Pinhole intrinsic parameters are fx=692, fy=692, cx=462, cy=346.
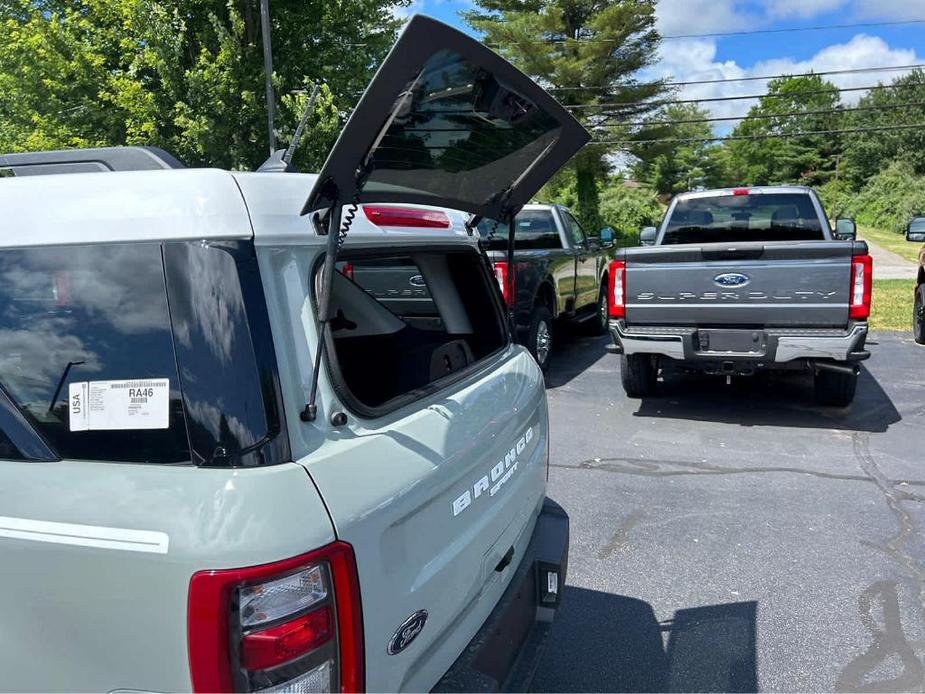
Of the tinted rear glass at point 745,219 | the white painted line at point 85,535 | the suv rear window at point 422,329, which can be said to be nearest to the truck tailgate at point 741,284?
the tinted rear glass at point 745,219

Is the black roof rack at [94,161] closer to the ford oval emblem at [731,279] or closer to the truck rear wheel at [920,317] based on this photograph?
the ford oval emblem at [731,279]

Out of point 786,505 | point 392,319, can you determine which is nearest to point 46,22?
point 392,319

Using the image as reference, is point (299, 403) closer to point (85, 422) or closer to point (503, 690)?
point (85, 422)

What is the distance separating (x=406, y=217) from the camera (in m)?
2.17

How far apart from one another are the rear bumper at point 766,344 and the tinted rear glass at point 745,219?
2.00 metres

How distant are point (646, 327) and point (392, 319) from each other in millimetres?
3862

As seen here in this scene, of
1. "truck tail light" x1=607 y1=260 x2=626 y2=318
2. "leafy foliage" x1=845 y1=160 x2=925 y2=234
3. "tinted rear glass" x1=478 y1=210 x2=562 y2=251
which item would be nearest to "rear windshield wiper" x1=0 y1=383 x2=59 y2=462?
"truck tail light" x1=607 y1=260 x2=626 y2=318

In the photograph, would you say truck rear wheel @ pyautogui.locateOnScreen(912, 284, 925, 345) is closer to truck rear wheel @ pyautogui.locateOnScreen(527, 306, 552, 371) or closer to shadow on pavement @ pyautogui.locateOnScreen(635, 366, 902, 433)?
shadow on pavement @ pyautogui.locateOnScreen(635, 366, 902, 433)

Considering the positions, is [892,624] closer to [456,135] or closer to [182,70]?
[456,135]

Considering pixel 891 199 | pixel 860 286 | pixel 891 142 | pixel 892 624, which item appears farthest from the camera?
pixel 891 142

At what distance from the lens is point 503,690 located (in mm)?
2047

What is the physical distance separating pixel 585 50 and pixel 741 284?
28.5m

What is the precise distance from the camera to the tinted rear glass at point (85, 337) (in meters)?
1.48

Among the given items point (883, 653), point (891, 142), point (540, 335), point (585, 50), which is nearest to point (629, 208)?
point (585, 50)
